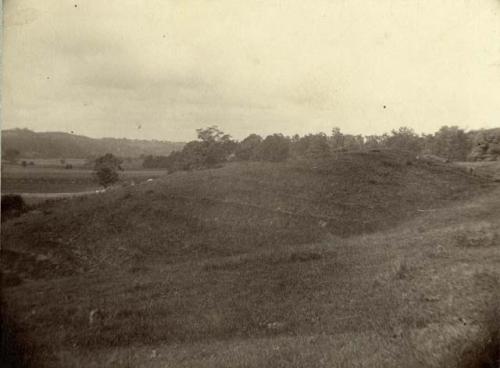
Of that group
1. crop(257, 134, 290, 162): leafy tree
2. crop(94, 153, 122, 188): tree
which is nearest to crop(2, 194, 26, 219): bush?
crop(94, 153, 122, 188): tree

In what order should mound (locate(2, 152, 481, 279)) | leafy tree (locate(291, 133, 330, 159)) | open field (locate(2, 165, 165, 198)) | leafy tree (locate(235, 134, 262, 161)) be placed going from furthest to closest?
leafy tree (locate(291, 133, 330, 159))
leafy tree (locate(235, 134, 262, 161))
mound (locate(2, 152, 481, 279))
open field (locate(2, 165, 165, 198))

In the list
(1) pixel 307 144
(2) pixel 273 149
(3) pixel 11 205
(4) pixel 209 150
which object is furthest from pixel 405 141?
(3) pixel 11 205

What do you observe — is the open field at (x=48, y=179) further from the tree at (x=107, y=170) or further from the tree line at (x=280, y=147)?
the tree line at (x=280, y=147)

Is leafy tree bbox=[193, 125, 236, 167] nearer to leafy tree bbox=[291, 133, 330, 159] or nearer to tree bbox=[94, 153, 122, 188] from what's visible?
tree bbox=[94, 153, 122, 188]

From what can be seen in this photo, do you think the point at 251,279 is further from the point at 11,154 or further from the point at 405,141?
the point at 405,141

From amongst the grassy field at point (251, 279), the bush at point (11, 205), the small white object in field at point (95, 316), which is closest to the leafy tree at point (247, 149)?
the grassy field at point (251, 279)

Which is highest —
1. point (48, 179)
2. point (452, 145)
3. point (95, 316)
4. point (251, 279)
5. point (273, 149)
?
point (452, 145)

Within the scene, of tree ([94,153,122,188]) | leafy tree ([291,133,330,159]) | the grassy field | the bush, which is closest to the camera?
the grassy field

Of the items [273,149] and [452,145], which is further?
[273,149]
